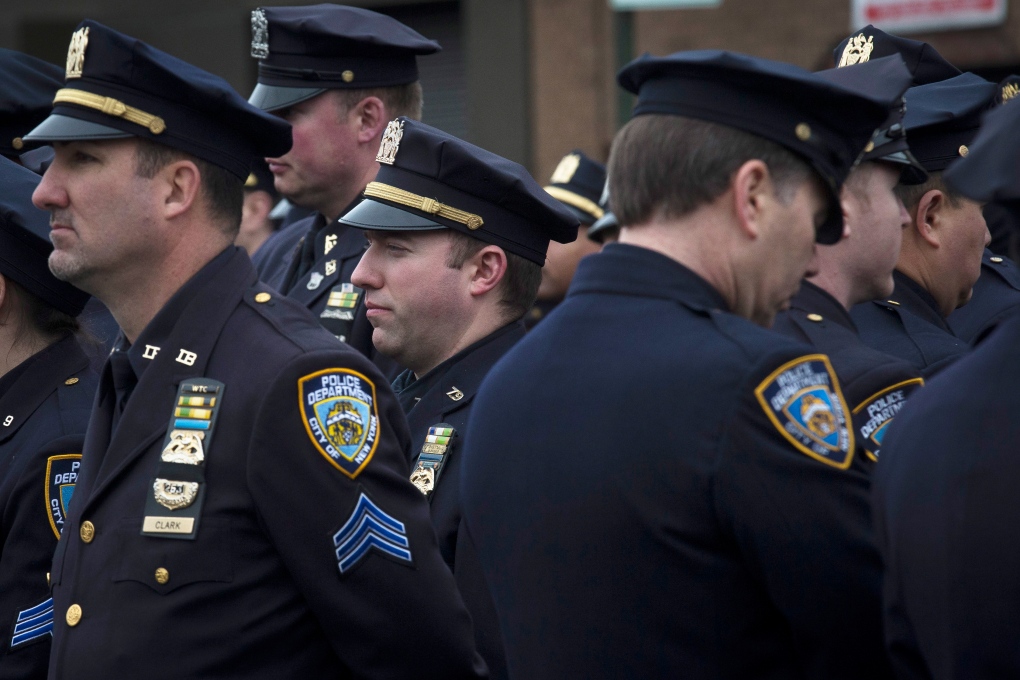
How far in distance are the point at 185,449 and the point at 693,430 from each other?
1.11 metres

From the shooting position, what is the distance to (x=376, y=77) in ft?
15.3

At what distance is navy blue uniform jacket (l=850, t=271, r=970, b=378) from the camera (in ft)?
11.0

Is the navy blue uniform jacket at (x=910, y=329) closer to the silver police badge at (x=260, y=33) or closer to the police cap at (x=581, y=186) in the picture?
the silver police badge at (x=260, y=33)

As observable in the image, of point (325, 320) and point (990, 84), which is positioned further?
point (325, 320)

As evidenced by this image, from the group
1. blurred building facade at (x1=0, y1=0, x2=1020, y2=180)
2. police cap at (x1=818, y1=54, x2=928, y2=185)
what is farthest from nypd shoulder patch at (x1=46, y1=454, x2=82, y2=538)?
blurred building facade at (x1=0, y1=0, x2=1020, y2=180)

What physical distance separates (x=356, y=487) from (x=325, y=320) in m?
1.68

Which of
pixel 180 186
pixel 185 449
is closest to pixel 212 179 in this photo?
pixel 180 186

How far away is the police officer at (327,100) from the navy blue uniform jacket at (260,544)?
1719 millimetres

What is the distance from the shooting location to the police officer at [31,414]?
3.20 m

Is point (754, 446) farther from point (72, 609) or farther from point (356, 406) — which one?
point (72, 609)

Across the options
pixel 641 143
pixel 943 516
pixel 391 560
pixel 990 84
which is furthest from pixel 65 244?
pixel 990 84

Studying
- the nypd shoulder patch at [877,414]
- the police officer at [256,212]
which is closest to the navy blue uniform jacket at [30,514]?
the nypd shoulder patch at [877,414]

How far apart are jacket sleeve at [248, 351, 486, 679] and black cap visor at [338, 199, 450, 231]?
862 mm

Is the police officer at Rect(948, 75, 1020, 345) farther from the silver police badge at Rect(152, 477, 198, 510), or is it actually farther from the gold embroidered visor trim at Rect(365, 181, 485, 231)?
the silver police badge at Rect(152, 477, 198, 510)
